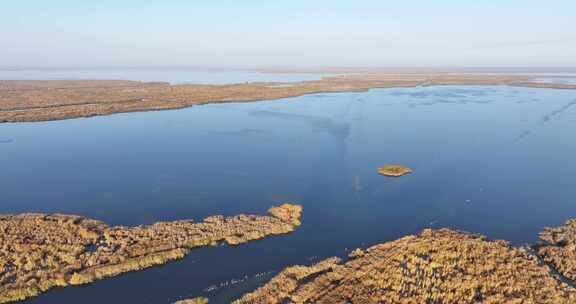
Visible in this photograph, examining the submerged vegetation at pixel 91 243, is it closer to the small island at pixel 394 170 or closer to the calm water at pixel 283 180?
the calm water at pixel 283 180

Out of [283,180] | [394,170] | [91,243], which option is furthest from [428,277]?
[91,243]

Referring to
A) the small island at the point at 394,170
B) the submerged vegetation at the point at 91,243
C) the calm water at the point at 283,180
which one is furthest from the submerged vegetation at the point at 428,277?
the small island at the point at 394,170

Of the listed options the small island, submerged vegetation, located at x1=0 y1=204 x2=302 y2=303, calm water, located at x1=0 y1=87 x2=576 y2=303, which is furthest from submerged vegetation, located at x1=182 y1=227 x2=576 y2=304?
the small island

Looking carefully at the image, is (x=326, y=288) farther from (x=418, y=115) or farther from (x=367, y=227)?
(x=418, y=115)

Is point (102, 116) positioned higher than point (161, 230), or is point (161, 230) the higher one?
point (102, 116)

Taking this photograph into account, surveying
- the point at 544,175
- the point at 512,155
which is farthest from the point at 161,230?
the point at 512,155

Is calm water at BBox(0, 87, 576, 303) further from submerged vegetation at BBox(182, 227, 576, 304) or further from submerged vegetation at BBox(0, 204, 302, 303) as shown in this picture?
submerged vegetation at BBox(182, 227, 576, 304)

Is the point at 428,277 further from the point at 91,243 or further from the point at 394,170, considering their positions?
the point at 91,243
